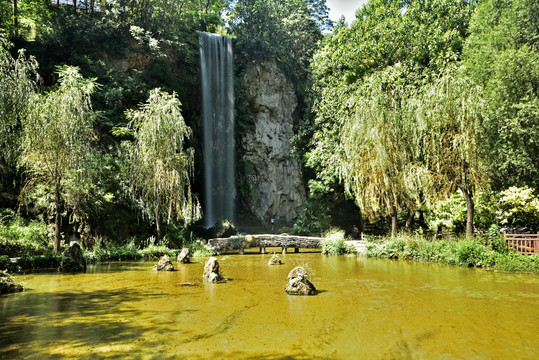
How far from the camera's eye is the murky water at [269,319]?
17.6 ft

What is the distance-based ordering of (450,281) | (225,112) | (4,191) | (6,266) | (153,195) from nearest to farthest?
(450,281)
(6,266)
(4,191)
(153,195)
(225,112)

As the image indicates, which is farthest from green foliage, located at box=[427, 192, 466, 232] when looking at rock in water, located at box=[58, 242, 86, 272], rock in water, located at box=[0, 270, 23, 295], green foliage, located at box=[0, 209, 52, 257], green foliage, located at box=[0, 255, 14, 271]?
green foliage, located at box=[0, 255, 14, 271]

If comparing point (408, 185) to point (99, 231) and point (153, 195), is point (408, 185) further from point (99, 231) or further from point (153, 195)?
point (99, 231)

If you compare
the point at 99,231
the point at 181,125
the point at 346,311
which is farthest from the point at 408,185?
the point at 99,231

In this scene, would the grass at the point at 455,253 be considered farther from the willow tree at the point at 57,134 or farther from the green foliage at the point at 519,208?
the willow tree at the point at 57,134

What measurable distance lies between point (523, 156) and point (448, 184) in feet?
10.7

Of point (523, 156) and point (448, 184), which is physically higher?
point (523, 156)

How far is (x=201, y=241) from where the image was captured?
21219mm

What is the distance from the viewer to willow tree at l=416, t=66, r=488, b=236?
15180mm

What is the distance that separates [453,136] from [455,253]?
4967 millimetres

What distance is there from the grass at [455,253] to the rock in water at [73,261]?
43.0 feet

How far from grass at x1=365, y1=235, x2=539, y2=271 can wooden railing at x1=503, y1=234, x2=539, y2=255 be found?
→ 31 cm

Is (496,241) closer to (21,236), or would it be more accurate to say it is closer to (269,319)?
(269,319)

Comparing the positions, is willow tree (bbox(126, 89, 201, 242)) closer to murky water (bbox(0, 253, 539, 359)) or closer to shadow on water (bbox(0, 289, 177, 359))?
murky water (bbox(0, 253, 539, 359))
